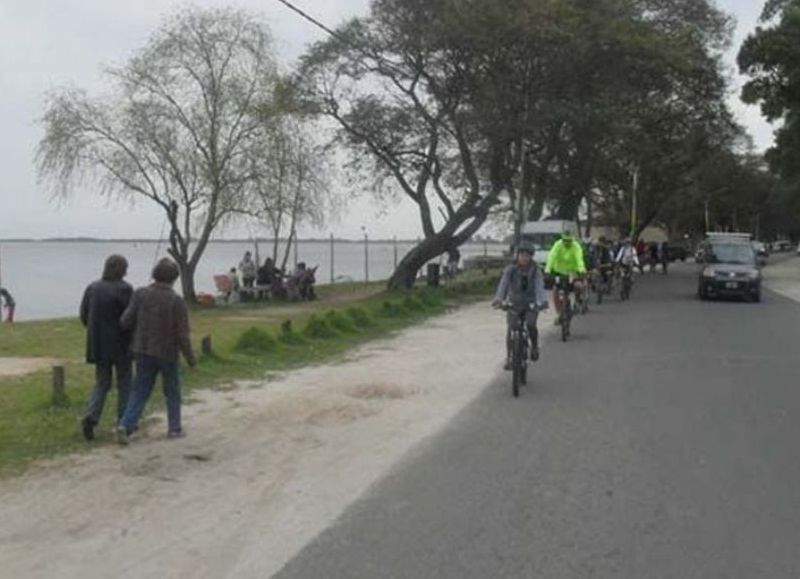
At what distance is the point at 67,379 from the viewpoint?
13.8 metres

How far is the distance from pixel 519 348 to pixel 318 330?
7.67m

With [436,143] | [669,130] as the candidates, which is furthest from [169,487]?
[669,130]

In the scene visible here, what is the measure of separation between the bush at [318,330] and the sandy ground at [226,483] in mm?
5671

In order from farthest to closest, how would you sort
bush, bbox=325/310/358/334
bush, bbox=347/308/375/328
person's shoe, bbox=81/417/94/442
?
1. bush, bbox=347/308/375/328
2. bush, bbox=325/310/358/334
3. person's shoe, bbox=81/417/94/442

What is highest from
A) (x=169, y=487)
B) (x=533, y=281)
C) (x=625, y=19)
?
(x=625, y=19)

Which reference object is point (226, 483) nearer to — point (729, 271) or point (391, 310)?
point (391, 310)

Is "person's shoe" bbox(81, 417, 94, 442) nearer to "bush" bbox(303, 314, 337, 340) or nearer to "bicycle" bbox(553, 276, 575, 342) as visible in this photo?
"bush" bbox(303, 314, 337, 340)

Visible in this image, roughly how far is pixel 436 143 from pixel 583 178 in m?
Answer: 12.1

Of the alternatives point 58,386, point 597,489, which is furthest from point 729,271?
point 597,489

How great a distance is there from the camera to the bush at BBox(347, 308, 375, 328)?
21703 millimetres

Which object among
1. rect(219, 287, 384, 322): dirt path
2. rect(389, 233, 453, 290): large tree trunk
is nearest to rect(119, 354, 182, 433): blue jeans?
rect(219, 287, 384, 322): dirt path

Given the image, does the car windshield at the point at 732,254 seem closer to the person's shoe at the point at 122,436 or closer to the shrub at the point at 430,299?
the shrub at the point at 430,299

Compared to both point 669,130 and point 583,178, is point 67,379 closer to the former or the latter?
point 583,178

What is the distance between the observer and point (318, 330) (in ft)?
63.9
